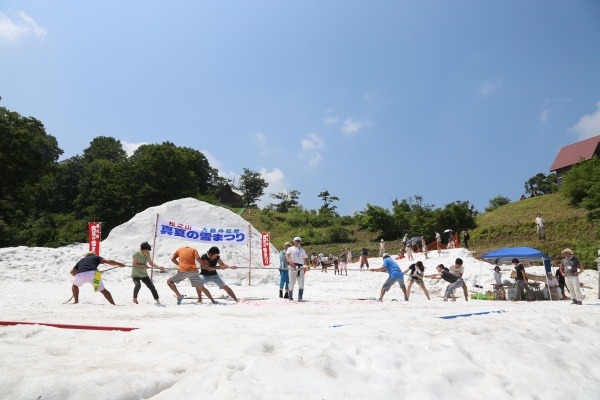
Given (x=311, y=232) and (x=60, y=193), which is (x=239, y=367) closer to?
(x=311, y=232)

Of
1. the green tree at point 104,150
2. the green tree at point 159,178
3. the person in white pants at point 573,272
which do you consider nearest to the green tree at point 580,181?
the person in white pants at point 573,272

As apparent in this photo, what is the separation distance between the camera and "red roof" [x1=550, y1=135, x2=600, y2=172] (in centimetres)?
4653

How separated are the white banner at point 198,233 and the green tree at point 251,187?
65.1 m

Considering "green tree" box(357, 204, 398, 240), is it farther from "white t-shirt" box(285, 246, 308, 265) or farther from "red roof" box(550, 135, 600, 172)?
"white t-shirt" box(285, 246, 308, 265)

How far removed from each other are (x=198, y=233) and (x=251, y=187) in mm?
65936

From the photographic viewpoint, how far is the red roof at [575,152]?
1832 inches

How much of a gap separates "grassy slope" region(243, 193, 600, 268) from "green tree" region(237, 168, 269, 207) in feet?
130

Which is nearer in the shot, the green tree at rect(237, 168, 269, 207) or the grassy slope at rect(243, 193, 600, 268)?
the grassy slope at rect(243, 193, 600, 268)

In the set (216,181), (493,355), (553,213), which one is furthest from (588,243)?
(216,181)

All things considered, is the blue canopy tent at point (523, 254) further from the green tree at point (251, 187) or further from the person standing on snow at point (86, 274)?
the green tree at point (251, 187)

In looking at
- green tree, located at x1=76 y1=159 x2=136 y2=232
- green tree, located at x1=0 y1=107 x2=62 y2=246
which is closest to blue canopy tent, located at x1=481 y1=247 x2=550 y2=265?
green tree, located at x1=0 y1=107 x2=62 y2=246

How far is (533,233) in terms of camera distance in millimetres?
28719

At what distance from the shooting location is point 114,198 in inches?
1893

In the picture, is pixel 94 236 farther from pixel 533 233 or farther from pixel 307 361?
pixel 533 233
